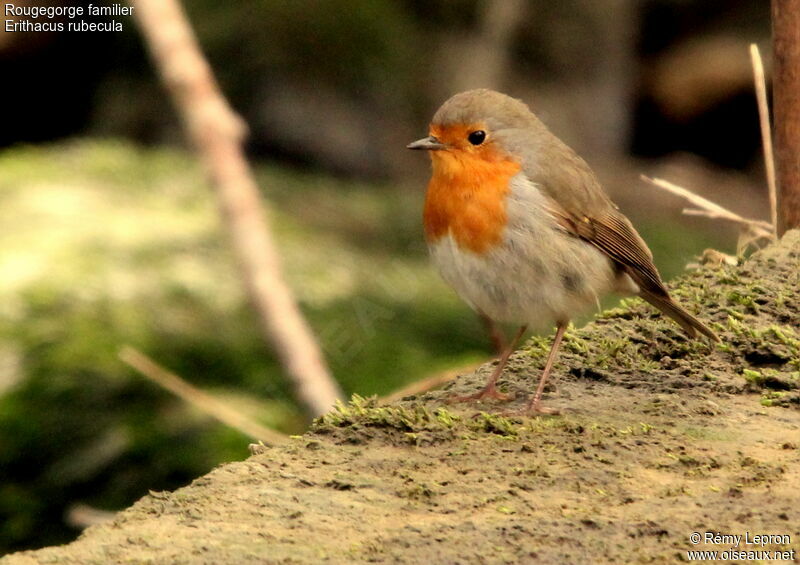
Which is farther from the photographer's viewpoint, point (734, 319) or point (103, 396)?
point (103, 396)

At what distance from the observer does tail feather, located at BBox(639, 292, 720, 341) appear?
108 inches

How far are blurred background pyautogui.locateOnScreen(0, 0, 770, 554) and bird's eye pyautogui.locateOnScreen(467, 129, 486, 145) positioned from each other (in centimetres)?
170

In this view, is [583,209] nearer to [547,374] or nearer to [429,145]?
[429,145]

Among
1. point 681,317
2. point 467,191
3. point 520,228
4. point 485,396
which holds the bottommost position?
point 485,396

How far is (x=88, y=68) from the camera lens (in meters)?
8.22

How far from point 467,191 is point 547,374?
53 centimetres

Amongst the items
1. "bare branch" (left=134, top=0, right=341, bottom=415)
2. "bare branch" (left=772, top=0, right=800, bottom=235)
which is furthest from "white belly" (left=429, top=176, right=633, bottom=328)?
"bare branch" (left=772, top=0, right=800, bottom=235)

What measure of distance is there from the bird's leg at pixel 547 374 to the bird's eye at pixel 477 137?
0.50 meters

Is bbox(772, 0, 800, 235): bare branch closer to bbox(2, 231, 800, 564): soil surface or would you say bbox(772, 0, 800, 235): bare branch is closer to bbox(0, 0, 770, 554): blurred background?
bbox(2, 231, 800, 564): soil surface

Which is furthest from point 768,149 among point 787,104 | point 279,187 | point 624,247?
point 279,187

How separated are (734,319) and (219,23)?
4844 mm

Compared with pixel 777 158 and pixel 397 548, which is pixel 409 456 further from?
pixel 777 158

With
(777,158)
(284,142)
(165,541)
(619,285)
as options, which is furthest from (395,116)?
(165,541)

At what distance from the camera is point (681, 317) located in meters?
2.80
